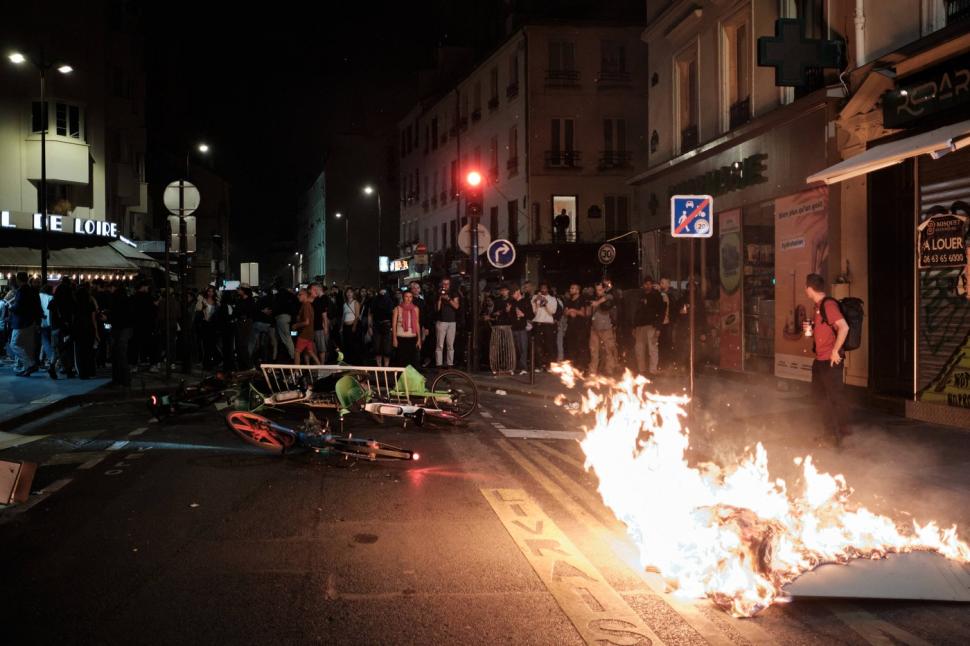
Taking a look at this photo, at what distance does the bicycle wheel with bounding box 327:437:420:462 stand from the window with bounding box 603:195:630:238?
31.9 metres

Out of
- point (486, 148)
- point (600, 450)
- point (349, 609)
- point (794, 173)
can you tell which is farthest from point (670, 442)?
point (486, 148)

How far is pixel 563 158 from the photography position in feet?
128

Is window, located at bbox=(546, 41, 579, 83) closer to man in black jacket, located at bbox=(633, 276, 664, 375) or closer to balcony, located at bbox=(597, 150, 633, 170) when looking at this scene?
balcony, located at bbox=(597, 150, 633, 170)

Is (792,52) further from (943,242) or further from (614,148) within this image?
(614,148)

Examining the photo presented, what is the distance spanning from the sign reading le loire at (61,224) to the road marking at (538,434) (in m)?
27.0

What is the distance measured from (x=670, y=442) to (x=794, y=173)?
1021 cm

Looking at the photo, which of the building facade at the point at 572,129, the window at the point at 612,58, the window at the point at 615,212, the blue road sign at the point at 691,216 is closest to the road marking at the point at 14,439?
the blue road sign at the point at 691,216

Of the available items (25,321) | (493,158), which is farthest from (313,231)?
(25,321)

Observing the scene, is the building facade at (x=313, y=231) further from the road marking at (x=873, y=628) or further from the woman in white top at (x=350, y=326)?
the road marking at (x=873, y=628)

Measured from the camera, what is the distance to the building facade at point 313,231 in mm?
88031

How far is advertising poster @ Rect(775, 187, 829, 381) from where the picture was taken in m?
14.5

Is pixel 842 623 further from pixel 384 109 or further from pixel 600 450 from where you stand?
pixel 384 109

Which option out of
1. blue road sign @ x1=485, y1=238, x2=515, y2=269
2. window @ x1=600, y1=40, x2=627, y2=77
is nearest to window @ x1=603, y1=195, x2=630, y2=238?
window @ x1=600, y1=40, x2=627, y2=77

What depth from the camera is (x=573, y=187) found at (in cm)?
3956
